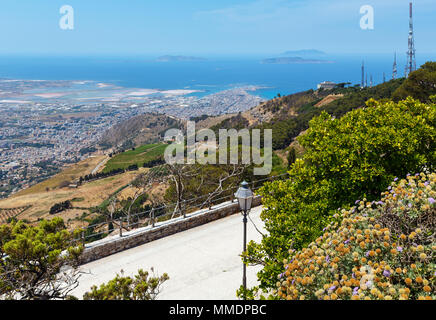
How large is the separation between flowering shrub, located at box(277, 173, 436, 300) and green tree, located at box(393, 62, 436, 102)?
25.2 metres

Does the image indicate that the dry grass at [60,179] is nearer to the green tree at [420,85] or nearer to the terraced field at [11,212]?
the terraced field at [11,212]

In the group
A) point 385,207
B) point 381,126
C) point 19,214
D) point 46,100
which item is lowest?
point 19,214

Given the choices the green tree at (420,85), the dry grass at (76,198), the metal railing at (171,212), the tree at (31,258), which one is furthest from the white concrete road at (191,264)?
the green tree at (420,85)

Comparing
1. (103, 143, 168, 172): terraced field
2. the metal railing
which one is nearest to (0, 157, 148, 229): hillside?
(103, 143, 168, 172): terraced field

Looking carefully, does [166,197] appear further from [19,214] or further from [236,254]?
[19,214]

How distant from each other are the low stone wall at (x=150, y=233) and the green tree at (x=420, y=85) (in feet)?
68.8

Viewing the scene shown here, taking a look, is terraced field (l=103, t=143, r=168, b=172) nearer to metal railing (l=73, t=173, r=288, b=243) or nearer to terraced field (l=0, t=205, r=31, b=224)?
terraced field (l=0, t=205, r=31, b=224)

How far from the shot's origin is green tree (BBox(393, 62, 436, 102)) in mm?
25641

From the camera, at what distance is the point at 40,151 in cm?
8900

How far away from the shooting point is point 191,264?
8539mm

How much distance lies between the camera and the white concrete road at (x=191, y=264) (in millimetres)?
7443
